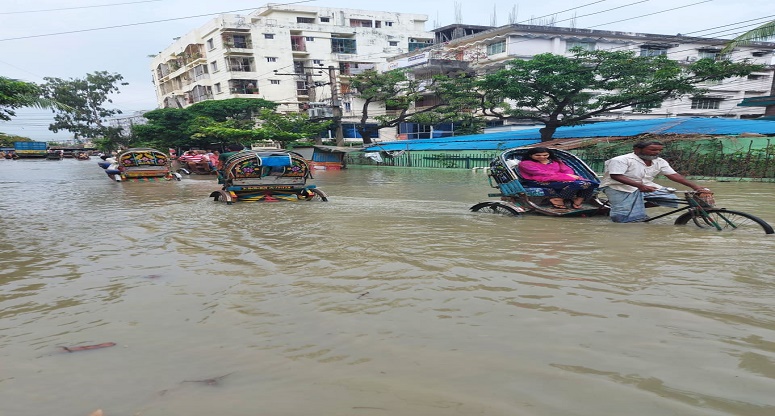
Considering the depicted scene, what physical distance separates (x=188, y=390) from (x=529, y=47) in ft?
126

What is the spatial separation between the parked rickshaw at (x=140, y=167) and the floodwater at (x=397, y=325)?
13.3m

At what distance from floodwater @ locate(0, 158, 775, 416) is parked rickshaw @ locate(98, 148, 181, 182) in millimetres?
13305

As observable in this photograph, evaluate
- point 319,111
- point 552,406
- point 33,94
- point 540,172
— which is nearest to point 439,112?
point 319,111

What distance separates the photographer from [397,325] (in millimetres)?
2920

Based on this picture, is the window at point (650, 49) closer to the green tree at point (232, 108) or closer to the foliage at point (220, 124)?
the foliage at point (220, 124)

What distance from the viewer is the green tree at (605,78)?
72.7 ft

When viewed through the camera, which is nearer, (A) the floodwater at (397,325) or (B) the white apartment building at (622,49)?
(A) the floodwater at (397,325)

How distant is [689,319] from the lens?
2842 mm

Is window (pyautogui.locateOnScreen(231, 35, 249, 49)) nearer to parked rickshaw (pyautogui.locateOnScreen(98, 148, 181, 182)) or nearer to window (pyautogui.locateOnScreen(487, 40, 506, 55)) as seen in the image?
window (pyautogui.locateOnScreen(487, 40, 506, 55))

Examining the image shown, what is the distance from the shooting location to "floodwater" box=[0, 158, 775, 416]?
2.04 m

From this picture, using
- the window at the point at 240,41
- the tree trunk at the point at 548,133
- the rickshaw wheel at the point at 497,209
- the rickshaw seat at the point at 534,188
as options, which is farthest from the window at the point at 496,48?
the rickshaw wheel at the point at 497,209

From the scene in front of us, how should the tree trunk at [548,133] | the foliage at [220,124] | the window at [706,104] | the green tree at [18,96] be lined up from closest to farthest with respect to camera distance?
the green tree at [18,96], the tree trunk at [548,133], the foliage at [220,124], the window at [706,104]

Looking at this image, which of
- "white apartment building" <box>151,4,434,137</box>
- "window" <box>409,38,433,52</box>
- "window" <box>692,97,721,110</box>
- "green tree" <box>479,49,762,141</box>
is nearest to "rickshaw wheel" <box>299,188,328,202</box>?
"green tree" <box>479,49,762,141</box>

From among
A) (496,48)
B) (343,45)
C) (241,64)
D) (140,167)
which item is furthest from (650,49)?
(241,64)
